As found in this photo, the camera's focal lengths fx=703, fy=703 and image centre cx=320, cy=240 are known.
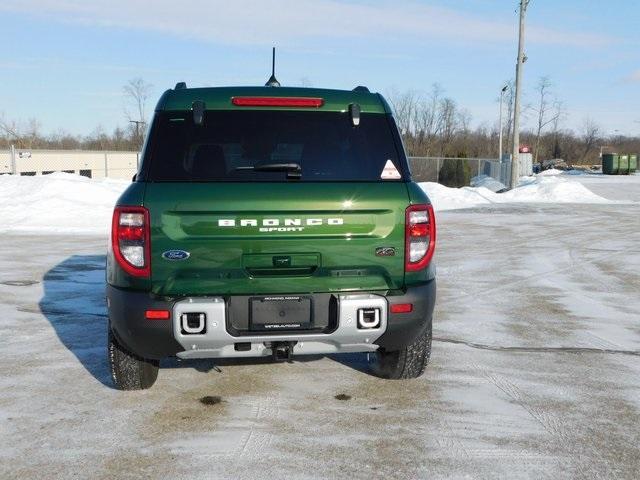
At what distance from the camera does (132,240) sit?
4.08 meters

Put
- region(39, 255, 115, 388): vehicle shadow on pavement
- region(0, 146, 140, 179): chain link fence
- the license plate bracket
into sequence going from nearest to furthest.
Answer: the license plate bracket, region(39, 255, 115, 388): vehicle shadow on pavement, region(0, 146, 140, 179): chain link fence

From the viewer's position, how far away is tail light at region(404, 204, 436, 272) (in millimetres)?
4262

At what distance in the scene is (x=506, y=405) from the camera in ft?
15.5

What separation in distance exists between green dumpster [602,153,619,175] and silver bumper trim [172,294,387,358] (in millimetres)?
59037

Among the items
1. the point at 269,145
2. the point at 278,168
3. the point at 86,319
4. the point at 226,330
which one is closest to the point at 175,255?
the point at 226,330

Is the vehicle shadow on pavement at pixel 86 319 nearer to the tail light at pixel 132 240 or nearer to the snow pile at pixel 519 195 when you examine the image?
the tail light at pixel 132 240

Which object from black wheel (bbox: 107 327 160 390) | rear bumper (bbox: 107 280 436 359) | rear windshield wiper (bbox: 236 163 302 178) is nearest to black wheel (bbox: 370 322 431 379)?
rear bumper (bbox: 107 280 436 359)

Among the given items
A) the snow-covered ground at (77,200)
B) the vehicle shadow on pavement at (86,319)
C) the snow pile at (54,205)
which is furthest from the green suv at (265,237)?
the snow-covered ground at (77,200)

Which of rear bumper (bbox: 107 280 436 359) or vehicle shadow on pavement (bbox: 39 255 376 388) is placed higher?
rear bumper (bbox: 107 280 436 359)

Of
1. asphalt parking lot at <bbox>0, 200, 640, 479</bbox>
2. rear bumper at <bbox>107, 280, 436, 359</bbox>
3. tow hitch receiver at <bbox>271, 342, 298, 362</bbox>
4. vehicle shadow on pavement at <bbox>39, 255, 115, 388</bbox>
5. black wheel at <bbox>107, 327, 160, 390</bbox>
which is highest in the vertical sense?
rear bumper at <bbox>107, 280, 436, 359</bbox>

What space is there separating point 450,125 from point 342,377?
271ft

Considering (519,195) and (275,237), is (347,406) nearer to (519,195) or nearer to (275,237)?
(275,237)

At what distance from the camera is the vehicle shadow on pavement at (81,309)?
5863mm

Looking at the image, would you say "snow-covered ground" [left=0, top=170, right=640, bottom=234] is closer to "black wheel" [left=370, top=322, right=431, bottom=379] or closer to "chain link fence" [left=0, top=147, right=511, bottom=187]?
"chain link fence" [left=0, top=147, right=511, bottom=187]
